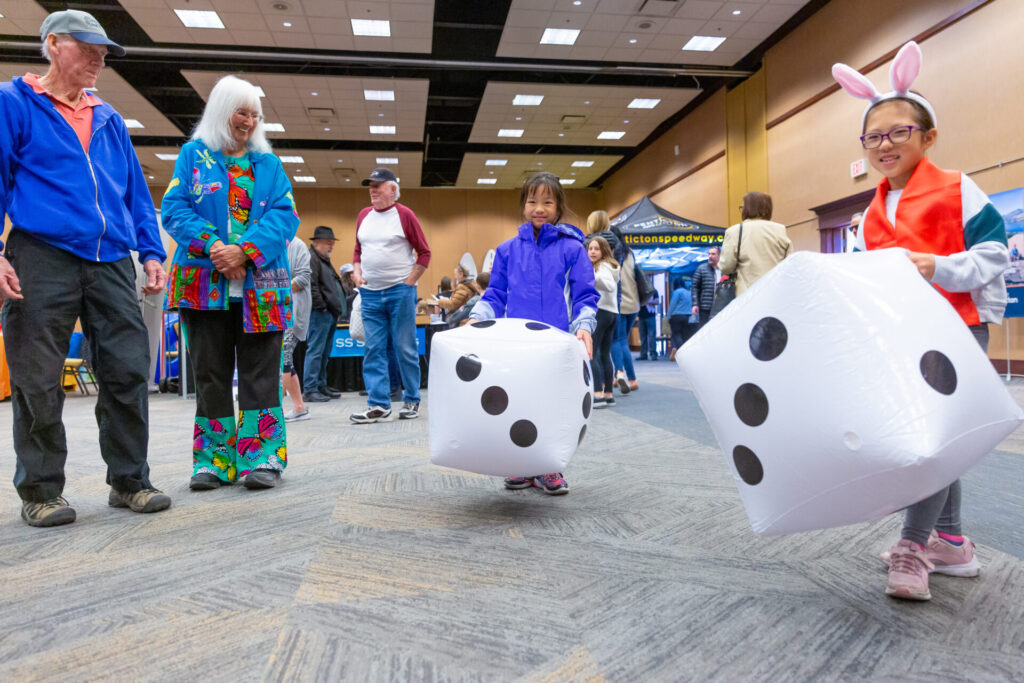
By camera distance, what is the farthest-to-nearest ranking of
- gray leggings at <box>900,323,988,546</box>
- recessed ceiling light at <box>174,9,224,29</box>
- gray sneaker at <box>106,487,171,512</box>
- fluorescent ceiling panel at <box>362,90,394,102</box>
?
fluorescent ceiling panel at <box>362,90,394,102</box> → recessed ceiling light at <box>174,9,224,29</box> → gray sneaker at <box>106,487,171,512</box> → gray leggings at <box>900,323,988,546</box>

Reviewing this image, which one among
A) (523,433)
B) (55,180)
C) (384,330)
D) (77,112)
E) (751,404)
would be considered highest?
(77,112)

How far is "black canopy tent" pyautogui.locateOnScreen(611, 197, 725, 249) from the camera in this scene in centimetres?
811

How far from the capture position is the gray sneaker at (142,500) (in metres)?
1.99

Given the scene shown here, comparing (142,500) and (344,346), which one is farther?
(344,346)

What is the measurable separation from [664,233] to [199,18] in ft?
21.7

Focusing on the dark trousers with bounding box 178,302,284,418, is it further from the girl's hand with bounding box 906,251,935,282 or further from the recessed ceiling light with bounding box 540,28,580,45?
the recessed ceiling light with bounding box 540,28,580,45

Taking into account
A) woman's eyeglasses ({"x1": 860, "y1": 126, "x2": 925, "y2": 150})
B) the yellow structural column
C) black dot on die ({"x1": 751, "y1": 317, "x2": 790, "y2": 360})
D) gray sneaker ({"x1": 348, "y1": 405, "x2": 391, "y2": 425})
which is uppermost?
the yellow structural column

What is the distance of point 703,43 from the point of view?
30.9 ft

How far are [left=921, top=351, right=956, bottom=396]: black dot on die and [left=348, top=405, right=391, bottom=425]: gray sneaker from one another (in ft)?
11.1

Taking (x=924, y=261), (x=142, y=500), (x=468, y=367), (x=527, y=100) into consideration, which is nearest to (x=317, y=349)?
(x=142, y=500)

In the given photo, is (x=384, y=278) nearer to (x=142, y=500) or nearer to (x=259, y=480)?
(x=259, y=480)

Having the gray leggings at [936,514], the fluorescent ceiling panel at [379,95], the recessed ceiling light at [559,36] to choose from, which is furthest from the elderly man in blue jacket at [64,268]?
the fluorescent ceiling panel at [379,95]

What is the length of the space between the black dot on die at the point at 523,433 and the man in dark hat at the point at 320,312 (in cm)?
398

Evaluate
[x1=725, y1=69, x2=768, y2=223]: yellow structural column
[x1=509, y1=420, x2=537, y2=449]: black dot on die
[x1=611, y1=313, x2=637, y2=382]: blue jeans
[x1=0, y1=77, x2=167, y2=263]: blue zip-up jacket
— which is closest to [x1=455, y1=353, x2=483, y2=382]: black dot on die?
[x1=509, y1=420, x2=537, y2=449]: black dot on die
